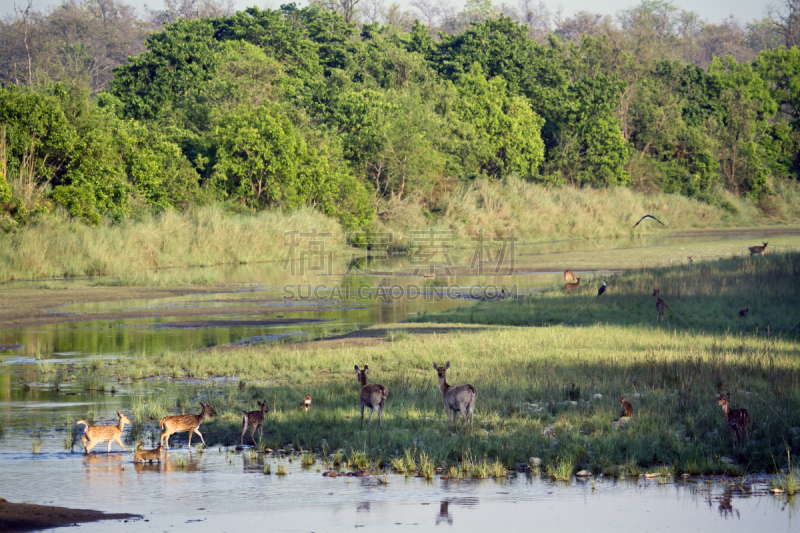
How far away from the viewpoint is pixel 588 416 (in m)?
11.5

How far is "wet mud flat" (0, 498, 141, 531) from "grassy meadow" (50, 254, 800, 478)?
2834mm

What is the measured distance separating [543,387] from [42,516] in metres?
7.61

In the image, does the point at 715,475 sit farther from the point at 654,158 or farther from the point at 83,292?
the point at 654,158

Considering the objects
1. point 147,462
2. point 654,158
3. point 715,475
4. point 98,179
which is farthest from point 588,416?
point 654,158

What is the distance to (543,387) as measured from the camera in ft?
43.5

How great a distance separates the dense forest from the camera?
39.7 meters

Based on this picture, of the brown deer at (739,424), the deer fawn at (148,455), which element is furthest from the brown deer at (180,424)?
the brown deer at (739,424)

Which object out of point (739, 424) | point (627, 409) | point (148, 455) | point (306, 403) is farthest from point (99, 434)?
point (739, 424)

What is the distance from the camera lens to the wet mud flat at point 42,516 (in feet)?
25.6

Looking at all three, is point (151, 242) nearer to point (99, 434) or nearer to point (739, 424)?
point (99, 434)

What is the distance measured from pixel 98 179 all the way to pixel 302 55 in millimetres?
30937

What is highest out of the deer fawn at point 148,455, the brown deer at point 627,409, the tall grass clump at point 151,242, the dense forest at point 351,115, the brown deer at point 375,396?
the dense forest at point 351,115

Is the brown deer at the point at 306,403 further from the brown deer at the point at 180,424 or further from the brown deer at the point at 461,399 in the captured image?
the brown deer at the point at 461,399

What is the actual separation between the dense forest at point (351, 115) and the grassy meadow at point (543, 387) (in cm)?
2139
